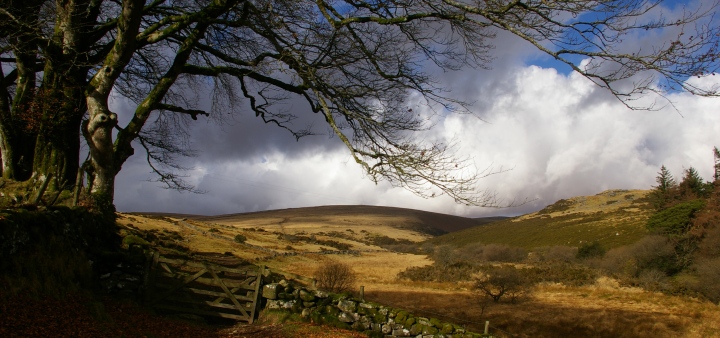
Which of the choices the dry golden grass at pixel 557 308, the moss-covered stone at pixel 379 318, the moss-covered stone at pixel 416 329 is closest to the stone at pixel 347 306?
the moss-covered stone at pixel 379 318

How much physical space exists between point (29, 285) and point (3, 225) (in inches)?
40.7

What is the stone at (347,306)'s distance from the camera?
1146 cm

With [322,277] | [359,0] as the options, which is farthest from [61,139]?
[322,277]

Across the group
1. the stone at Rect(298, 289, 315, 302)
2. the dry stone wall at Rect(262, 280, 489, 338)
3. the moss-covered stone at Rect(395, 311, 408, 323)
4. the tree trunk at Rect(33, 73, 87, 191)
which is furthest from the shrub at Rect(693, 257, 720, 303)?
the tree trunk at Rect(33, 73, 87, 191)

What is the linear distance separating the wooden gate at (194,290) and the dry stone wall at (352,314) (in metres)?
0.46

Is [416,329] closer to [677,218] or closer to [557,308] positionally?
[557,308]

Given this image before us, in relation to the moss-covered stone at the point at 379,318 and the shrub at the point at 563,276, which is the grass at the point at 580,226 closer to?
the shrub at the point at 563,276

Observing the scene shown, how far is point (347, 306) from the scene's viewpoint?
1152 cm

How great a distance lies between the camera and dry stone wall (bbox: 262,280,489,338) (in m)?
11.1

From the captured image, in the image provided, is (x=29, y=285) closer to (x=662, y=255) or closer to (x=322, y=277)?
(x=322, y=277)

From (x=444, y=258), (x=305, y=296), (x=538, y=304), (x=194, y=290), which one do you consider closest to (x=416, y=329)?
(x=305, y=296)

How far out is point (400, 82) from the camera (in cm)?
947

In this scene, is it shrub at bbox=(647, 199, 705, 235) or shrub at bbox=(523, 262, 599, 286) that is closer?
shrub at bbox=(523, 262, 599, 286)

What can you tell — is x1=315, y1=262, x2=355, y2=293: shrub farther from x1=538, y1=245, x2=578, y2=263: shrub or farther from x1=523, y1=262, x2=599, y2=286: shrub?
x1=538, y1=245, x2=578, y2=263: shrub
